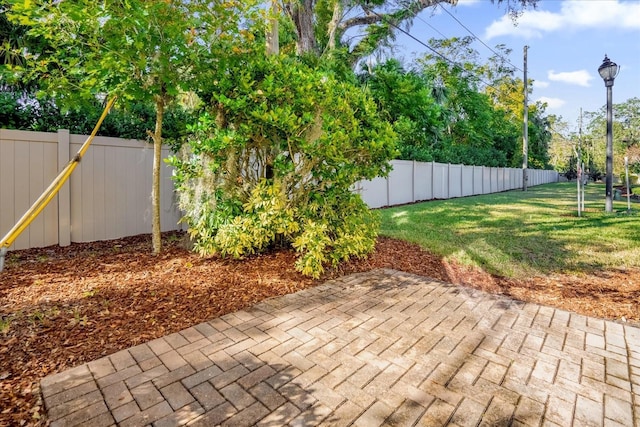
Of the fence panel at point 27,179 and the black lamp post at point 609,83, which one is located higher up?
the black lamp post at point 609,83

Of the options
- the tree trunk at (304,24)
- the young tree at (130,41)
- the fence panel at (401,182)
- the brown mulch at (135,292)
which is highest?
the tree trunk at (304,24)

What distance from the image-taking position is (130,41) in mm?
3570

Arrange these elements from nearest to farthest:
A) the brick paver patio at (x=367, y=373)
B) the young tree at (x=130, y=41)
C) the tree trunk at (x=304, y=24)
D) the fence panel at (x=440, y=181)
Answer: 1. the brick paver patio at (x=367, y=373)
2. the young tree at (x=130, y=41)
3. the tree trunk at (x=304, y=24)
4. the fence panel at (x=440, y=181)

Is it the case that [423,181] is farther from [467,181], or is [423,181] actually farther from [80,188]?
[80,188]

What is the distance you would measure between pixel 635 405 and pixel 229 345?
7.88 ft

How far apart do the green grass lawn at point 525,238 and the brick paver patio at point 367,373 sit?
2.25 metres

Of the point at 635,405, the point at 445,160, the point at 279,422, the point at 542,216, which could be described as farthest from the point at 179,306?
the point at 445,160

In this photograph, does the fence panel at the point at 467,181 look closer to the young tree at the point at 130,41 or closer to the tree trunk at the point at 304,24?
the tree trunk at the point at 304,24

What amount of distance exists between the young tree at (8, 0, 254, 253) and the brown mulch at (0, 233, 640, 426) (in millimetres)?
1908

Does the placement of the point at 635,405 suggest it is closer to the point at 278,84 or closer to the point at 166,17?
the point at 278,84

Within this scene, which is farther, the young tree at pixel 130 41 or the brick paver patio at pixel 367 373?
the young tree at pixel 130 41

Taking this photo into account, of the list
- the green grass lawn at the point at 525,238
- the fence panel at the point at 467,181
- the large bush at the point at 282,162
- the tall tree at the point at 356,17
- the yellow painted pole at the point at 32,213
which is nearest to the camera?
the yellow painted pole at the point at 32,213

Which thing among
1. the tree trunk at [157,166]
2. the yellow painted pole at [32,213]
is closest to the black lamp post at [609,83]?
the tree trunk at [157,166]

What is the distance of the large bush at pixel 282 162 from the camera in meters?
3.78
